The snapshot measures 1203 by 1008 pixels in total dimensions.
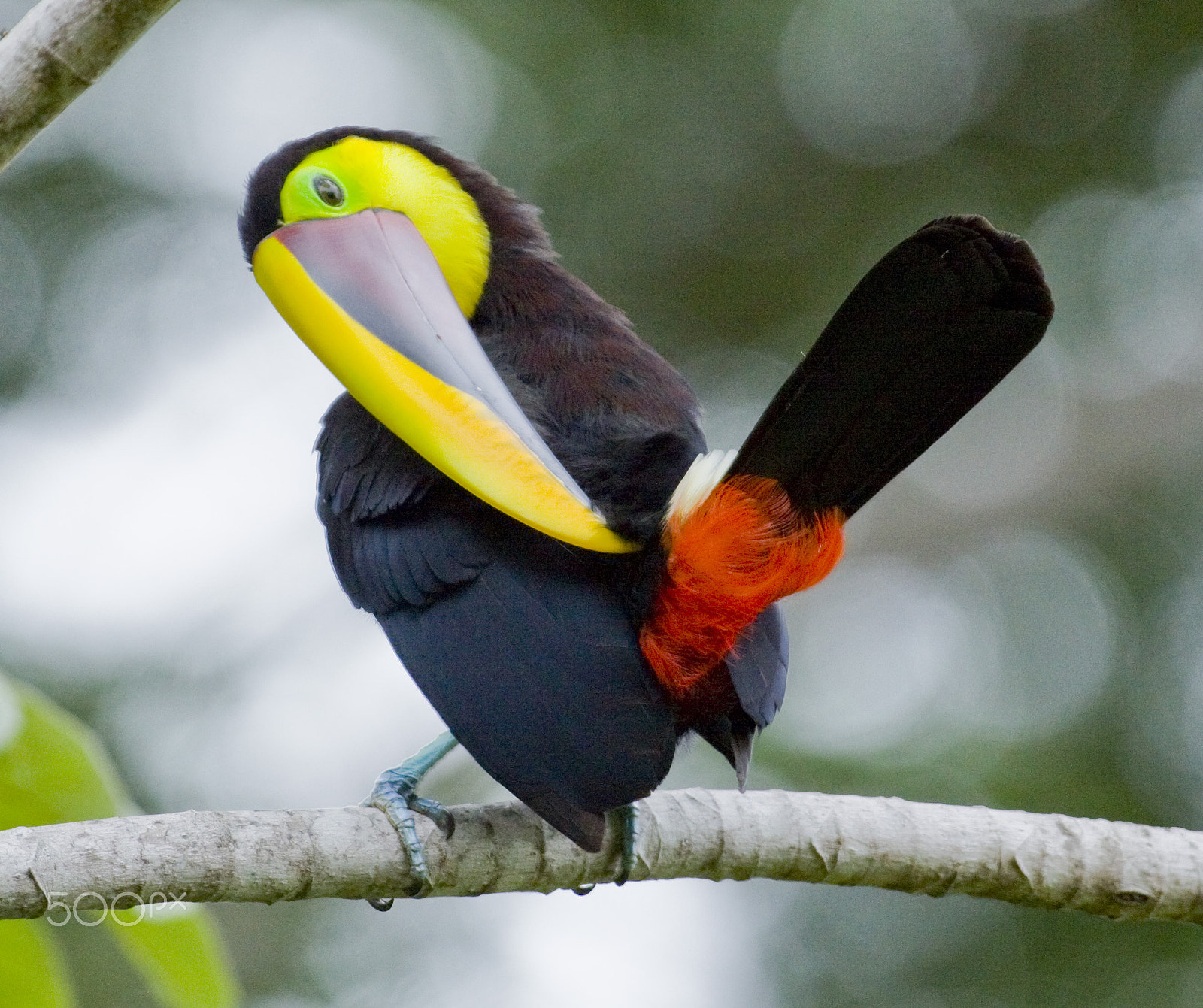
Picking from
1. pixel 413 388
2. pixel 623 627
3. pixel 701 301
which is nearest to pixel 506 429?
pixel 413 388

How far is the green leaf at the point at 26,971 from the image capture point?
1.54 meters

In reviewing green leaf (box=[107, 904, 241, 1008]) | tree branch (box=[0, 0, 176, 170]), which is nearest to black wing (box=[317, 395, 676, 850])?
green leaf (box=[107, 904, 241, 1008])

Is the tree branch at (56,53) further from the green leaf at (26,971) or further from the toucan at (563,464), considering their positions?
the green leaf at (26,971)

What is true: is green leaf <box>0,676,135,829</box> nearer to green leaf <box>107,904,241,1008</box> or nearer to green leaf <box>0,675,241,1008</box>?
green leaf <box>0,675,241,1008</box>

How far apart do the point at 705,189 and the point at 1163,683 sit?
2191 millimetres

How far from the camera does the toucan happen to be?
5.28ft

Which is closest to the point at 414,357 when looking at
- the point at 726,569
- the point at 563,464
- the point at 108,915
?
the point at 563,464

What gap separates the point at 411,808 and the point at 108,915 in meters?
0.45

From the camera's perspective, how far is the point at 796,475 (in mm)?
1722

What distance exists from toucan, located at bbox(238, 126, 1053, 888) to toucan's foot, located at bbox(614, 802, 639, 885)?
0.01 metres

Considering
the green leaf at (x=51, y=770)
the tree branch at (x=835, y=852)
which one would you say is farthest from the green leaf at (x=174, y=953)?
the tree branch at (x=835, y=852)

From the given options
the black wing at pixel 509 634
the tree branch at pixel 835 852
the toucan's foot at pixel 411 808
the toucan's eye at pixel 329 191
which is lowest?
the tree branch at pixel 835 852

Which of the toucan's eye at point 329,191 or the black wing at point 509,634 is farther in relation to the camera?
the toucan's eye at point 329,191

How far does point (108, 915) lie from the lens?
151 cm
